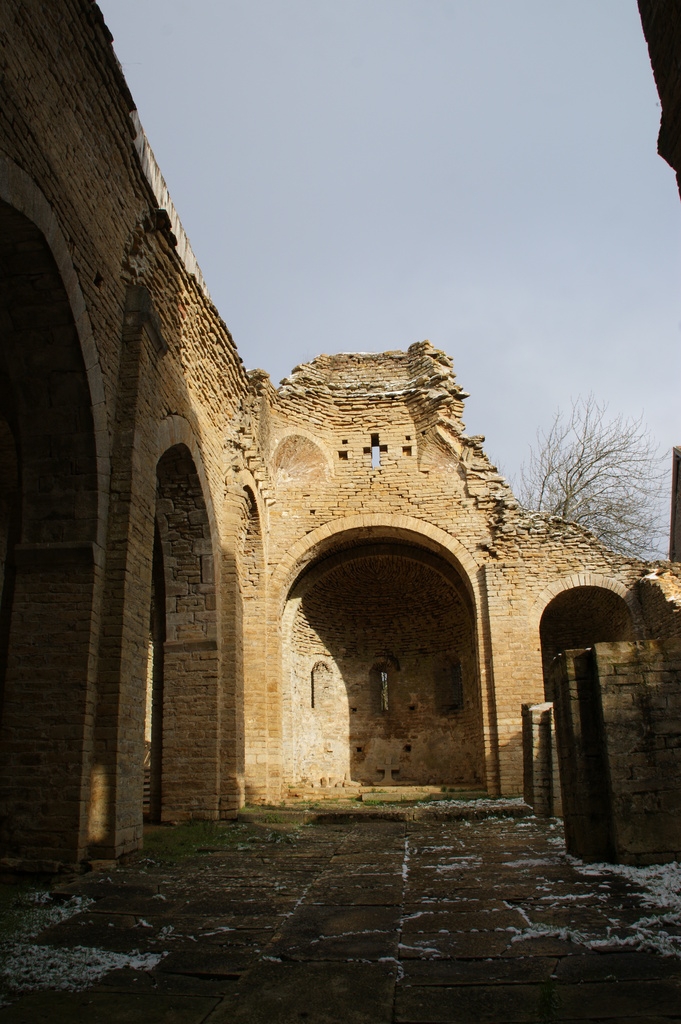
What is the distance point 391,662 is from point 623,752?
12.2m

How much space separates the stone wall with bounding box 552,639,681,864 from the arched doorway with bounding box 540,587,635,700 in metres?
9.06

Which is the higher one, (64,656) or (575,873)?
(64,656)

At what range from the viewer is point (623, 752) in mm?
5637

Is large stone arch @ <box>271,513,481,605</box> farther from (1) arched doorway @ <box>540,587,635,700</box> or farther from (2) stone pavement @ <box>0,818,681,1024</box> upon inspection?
(2) stone pavement @ <box>0,818,681,1024</box>

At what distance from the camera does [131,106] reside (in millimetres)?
7879

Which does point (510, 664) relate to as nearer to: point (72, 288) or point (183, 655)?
point (183, 655)

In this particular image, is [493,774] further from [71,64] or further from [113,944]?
[71,64]

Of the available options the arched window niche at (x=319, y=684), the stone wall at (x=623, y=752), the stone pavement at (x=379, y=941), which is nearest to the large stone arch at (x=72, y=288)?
the stone pavement at (x=379, y=941)

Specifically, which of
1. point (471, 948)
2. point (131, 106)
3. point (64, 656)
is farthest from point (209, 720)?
point (131, 106)

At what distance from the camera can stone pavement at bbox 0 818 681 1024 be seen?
3088mm

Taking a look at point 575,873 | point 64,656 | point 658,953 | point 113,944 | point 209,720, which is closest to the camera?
point 658,953

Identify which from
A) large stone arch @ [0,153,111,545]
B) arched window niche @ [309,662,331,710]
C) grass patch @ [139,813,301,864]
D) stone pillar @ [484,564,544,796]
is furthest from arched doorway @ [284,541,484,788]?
large stone arch @ [0,153,111,545]

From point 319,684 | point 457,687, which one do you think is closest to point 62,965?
point 319,684

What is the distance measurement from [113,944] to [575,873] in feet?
10.6
